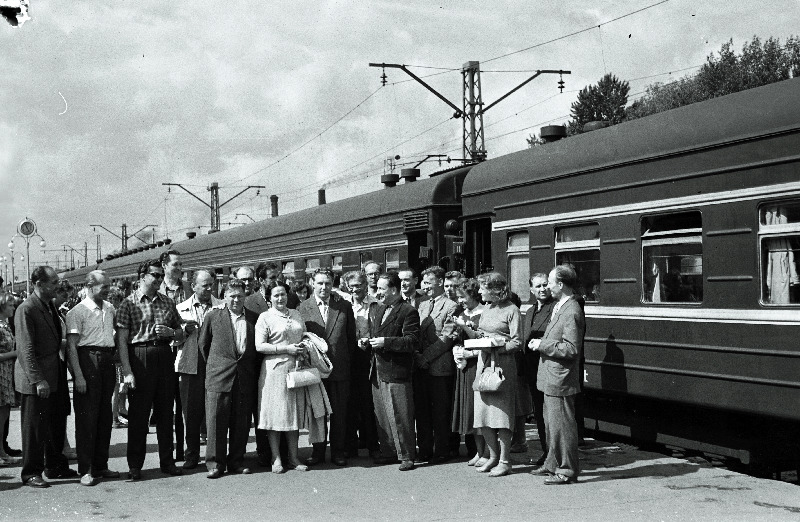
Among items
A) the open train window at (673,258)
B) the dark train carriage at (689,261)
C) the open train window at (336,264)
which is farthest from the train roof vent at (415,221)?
the open train window at (673,258)

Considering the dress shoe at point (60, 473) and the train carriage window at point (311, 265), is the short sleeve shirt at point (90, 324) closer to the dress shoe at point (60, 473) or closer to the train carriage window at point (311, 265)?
the dress shoe at point (60, 473)

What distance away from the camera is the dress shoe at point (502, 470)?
8.77 meters

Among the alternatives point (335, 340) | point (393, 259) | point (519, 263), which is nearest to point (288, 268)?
point (393, 259)

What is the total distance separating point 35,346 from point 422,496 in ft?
12.4

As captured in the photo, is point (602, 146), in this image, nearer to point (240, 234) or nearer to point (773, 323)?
point (773, 323)

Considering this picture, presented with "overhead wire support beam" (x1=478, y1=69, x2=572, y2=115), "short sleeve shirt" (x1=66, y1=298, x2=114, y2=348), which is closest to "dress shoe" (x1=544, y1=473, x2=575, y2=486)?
"short sleeve shirt" (x1=66, y1=298, x2=114, y2=348)

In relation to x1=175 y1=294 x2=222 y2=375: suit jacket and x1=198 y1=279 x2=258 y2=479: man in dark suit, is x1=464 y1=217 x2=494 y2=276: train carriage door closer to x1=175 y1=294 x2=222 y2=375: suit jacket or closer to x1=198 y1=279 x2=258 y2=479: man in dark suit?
x1=198 y1=279 x2=258 y2=479: man in dark suit

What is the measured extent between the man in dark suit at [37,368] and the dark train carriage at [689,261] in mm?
5444

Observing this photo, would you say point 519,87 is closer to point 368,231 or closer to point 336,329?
point 368,231

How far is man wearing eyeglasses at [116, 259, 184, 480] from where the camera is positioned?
8992mm

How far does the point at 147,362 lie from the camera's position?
9109 millimetres

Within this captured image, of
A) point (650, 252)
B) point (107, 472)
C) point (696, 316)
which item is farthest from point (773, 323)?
point (107, 472)

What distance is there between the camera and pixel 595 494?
7934 mm

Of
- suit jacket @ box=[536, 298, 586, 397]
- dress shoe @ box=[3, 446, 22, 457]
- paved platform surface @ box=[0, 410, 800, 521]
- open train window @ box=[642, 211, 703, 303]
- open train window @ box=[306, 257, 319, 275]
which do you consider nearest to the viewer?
paved platform surface @ box=[0, 410, 800, 521]
